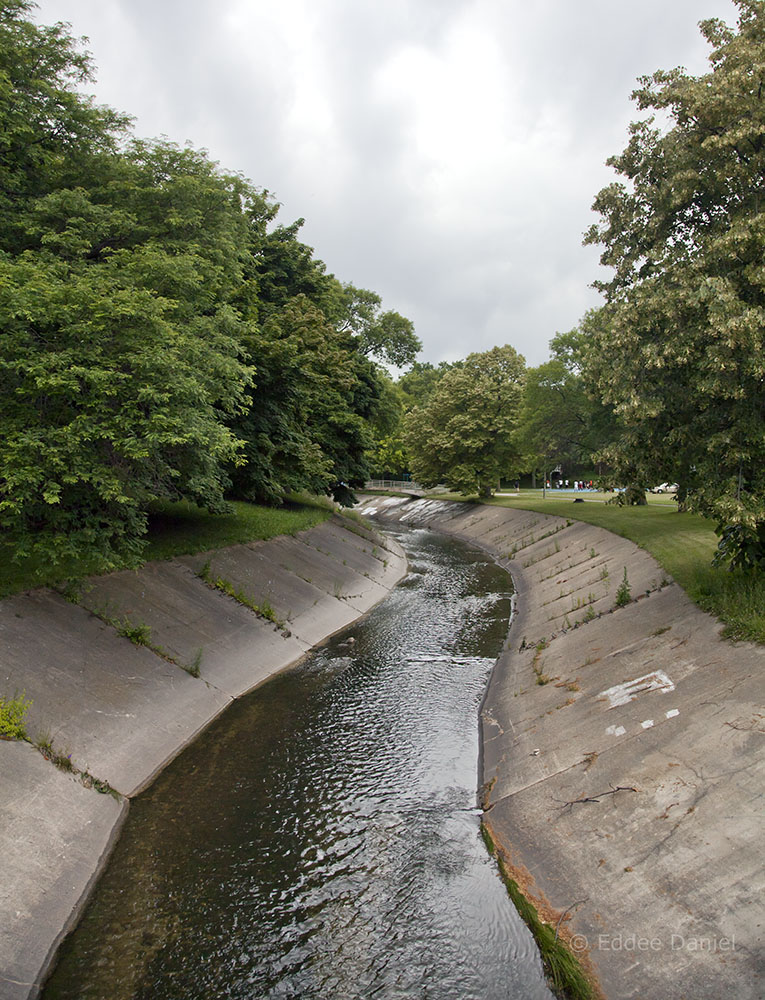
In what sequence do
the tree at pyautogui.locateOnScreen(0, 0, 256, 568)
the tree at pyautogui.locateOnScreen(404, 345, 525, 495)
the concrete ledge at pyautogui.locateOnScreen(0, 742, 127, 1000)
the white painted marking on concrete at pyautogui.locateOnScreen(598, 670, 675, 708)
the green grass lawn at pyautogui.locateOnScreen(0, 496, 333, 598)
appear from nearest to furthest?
1. the concrete ledge at pyautogui.locateOnScreen(0, 742, 127, 1000)
2. the tree at pyautogui.locateOnScreen(0, 0, 256, 568)
3. the white painted marking on concrete at pyautogui.locateOnScreen(598, 670, 675, 708)
4. the green grass lawn at pyautogui.locateOnScreen(0, 496, 333, 598)
5. the tree at pyautogui.locateOnScreen(404, 345, 525, 495)

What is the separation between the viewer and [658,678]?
11.9m

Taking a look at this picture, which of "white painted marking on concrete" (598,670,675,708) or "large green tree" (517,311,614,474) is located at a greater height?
→ "large green tree" (517,311,614,474)

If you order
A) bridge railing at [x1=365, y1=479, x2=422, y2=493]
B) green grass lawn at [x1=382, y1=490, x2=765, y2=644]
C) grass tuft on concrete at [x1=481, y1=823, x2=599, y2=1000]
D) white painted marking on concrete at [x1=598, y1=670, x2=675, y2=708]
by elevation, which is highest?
bridge railing at [x1=365, y1=479, x2=422, y2=493]

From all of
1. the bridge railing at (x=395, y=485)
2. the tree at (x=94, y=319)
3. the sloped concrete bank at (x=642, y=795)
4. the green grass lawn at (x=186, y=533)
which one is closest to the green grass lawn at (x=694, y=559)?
the sloped concrete bank at (x=642, y=795)

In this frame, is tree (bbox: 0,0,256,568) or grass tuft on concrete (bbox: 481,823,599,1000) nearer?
grass tuft on concrete (bbox: 481,823,599,1000)

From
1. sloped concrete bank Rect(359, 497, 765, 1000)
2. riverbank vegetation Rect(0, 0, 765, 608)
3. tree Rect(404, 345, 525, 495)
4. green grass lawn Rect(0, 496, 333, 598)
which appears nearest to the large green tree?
tree Rect(404, 345, 525, 495)

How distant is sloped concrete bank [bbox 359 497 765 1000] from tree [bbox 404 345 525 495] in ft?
141

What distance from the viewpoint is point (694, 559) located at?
65.3 ft

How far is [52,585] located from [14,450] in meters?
4.39

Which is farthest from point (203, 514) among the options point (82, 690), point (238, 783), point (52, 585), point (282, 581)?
point (238, 783)

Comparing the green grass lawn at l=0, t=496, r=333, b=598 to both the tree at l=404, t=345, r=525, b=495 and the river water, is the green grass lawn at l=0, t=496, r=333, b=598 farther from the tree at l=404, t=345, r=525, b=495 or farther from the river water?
the tree at l=404, t=345, r=525, b=495

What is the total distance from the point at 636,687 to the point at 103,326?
41.3 feet

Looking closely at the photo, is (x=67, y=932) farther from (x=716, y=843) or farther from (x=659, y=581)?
(x=659, y=581)

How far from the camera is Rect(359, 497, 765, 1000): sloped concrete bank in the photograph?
21.2 feet
